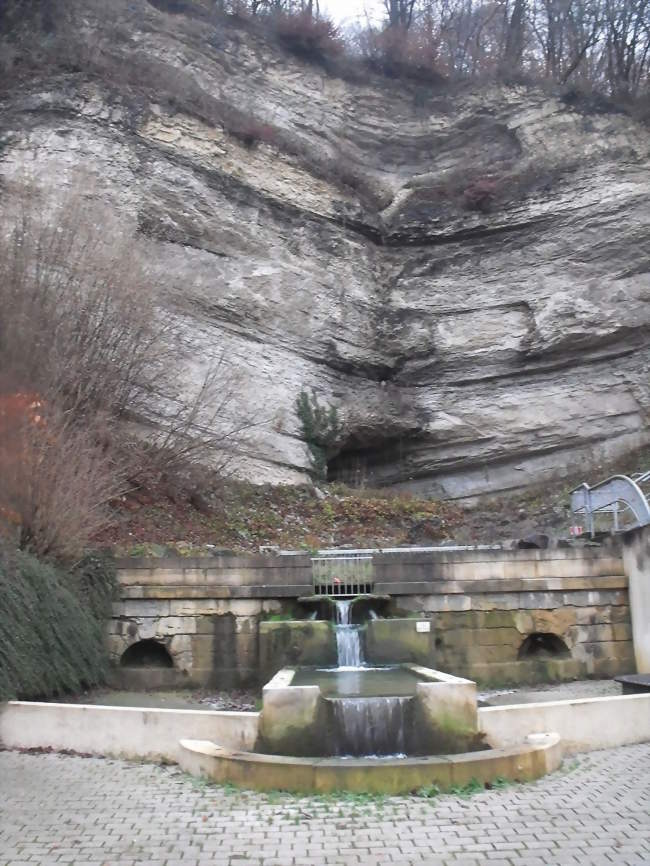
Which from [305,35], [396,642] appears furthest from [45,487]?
[305,35]

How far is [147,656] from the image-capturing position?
9.73 m

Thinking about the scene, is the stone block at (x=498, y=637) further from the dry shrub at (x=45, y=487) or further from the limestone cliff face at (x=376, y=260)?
the limestone cliff face at (x=376, y=260)

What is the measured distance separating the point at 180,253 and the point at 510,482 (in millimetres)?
9534

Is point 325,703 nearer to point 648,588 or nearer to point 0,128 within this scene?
point 648,588

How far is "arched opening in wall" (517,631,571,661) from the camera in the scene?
31.8 ft

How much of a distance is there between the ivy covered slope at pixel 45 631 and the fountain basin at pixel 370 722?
8.35 ft

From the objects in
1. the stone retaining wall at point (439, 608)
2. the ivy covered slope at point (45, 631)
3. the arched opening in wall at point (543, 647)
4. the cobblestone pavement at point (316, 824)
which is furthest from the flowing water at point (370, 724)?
the arched opening in wall at point (543, 647)

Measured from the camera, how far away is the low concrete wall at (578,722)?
19.6ft

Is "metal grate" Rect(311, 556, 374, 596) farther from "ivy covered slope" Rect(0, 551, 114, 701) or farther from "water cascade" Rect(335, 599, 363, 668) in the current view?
"ivy covered slope" Rect(0, 551, 114, 701)

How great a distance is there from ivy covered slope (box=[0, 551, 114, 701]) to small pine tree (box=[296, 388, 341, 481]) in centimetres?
897

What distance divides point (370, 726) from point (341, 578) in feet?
12.5

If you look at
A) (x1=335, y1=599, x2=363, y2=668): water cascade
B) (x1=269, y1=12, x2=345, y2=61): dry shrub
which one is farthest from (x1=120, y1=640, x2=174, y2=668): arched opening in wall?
(x1=269, y1=12, x2=345, y2=61): dry shrub

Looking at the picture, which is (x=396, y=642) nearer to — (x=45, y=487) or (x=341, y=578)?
(x=341, y=578)

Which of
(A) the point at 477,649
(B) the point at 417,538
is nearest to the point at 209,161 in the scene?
(B) the point at 417,538
